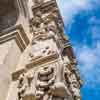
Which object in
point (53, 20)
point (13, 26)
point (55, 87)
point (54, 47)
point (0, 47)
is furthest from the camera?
point (53, 20)

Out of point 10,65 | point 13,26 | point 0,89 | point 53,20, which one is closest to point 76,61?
point 53,20

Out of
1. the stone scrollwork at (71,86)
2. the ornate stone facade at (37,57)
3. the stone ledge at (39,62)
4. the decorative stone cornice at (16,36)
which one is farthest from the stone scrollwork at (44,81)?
the decorative stone cornice at (16,36)

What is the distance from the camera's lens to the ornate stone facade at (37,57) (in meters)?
3.60

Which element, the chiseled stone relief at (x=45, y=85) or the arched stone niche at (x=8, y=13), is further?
the arched stone niche at (x=8, y=13)

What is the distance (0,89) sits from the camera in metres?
4.05

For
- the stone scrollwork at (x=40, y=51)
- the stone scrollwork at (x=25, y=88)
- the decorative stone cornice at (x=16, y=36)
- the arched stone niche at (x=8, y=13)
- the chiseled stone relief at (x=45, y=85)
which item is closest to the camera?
the chiseled stone relief at (x=45, y=85)

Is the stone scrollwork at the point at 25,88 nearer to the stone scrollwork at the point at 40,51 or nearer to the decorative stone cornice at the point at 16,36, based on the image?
the stone scrollwork at the point at 40,51

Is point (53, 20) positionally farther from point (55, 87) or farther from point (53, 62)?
point (55, 87)

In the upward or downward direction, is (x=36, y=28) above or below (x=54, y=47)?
above

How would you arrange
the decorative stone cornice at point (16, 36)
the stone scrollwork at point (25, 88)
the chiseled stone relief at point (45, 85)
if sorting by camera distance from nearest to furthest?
1. the chiseled stone relief at point (45, 85)
2. the stone scrollwork at point (25, 88)
3. the decorative stone cornice at point (16, 36)

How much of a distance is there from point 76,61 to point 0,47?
310 centimetres

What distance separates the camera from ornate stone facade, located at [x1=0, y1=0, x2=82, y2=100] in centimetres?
360

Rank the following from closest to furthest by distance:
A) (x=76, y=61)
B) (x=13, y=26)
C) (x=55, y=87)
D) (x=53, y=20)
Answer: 1. (x=55, y=87)
2. (x=13, y=26)
3. (x=53, y=20)
4. (x=76, y=61)

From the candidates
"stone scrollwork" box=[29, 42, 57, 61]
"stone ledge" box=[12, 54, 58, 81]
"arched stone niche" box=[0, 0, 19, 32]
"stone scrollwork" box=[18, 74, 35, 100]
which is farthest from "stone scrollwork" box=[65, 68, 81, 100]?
"arched stone niche" box=[0, 0, 19, 32]
